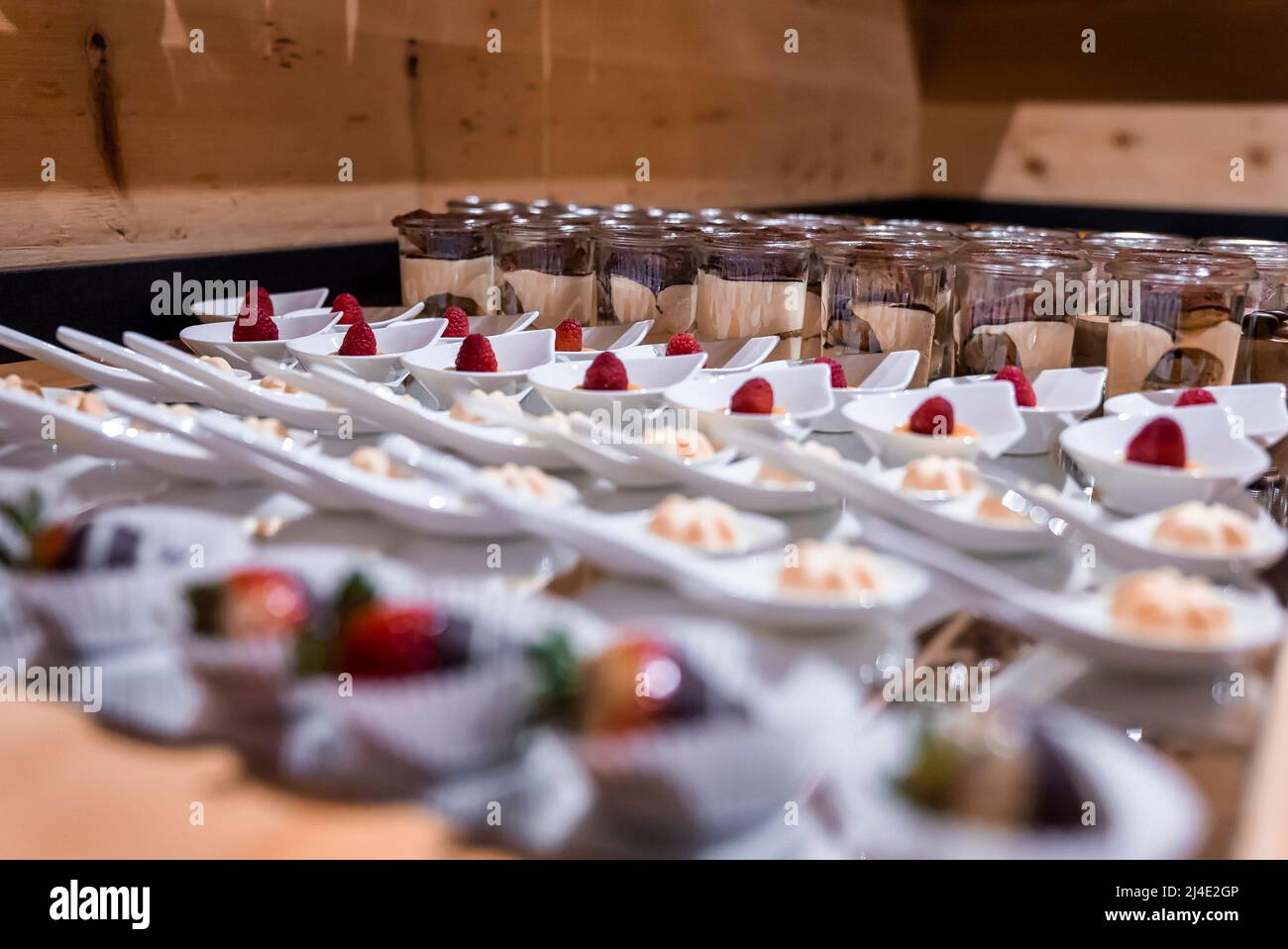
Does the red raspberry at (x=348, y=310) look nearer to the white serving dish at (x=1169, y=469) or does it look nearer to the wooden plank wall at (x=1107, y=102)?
the white serving dish at (x=1169, y=469)

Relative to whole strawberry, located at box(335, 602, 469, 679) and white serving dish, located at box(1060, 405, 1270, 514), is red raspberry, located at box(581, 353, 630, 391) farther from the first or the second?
whole strawberry, located at box(335, 602, 469, 679)

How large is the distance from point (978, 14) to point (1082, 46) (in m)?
0.38

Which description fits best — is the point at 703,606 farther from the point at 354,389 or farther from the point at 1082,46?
the point at 1082,46

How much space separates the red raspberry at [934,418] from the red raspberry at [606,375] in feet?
0.95

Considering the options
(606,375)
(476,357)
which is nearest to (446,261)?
(476,357)

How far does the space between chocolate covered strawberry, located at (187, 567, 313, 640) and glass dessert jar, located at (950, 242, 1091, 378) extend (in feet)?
2.95

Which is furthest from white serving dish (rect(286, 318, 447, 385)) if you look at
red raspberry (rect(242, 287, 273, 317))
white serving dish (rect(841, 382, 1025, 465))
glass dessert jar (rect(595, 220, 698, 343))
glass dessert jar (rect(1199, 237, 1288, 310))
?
glass dessert jar (rect(1199, 237, 1288, 310))

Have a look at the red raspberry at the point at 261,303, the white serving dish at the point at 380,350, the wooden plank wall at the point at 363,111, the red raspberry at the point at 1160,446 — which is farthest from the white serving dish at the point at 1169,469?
the wooden plank wall at the point at 363,111

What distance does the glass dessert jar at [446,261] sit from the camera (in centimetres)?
155

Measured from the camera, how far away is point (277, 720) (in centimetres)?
61

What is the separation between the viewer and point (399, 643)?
0.56 meters

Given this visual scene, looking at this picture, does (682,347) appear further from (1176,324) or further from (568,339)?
(1176,324)

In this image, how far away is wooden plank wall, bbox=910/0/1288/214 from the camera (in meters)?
3.24
